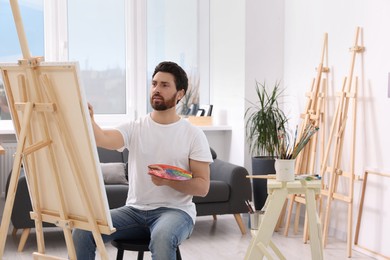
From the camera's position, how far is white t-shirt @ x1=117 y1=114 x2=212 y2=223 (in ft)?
10.1

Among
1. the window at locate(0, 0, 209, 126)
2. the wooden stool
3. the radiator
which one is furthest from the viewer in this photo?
the window at locate(0, 0, 209, 126)

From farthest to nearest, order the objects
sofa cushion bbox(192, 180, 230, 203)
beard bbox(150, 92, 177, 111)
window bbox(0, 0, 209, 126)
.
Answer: window bbox(0, 0, 209, 126) < sofa cushion bbox(192, 180, 230, 203) < beard bbox(150, 92, 177, 111)

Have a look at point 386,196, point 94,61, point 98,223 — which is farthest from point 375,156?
point 94,61

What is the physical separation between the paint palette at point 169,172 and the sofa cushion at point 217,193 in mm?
2055

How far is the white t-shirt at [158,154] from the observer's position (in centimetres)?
307

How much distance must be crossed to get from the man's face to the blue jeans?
0.51m

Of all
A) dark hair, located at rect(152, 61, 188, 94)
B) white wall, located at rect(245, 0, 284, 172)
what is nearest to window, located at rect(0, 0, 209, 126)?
A: white wall, located at rect(245, 0, 284, 172)

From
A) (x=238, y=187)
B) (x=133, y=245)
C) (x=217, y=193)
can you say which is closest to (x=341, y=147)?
(x=238, y=187)

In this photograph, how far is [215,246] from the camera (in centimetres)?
482

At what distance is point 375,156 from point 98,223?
2.51 m

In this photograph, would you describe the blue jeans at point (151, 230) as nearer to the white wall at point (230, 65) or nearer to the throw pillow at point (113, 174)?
the throw pillow at point (113, 174)

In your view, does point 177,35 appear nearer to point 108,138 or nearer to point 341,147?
point 341,147

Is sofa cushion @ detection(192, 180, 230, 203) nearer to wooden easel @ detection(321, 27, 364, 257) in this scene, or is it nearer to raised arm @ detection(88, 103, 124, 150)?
wooden easel @ detection(321, 27, 364, 257)

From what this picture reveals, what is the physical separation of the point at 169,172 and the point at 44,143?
1.88 feet
